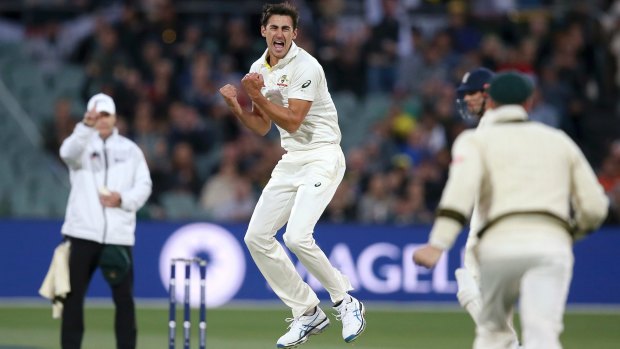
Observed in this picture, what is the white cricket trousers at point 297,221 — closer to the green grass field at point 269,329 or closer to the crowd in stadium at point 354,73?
the green grass field at point 269,329

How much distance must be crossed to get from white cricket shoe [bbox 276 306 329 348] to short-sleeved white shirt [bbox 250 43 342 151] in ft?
4.19

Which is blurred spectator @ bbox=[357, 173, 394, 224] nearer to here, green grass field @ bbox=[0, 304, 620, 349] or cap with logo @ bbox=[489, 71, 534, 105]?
green grass field @ bbox=[0, 304, 620, 349]

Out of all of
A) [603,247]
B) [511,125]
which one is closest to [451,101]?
[603,247]

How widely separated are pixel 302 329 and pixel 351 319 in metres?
0.37

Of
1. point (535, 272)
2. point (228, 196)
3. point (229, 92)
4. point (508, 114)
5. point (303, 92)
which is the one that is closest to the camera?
point (535, 272)

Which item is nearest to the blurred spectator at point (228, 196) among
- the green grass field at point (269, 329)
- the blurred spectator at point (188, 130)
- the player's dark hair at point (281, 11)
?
the blurred spectator at point (188, 130)

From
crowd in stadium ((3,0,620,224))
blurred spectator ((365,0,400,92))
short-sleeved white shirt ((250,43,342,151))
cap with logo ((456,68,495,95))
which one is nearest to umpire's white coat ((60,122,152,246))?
short-sleeved white shirt ((250,43,342,151))

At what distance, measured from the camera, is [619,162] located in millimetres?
16844

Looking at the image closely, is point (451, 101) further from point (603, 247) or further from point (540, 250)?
point (540, 250)


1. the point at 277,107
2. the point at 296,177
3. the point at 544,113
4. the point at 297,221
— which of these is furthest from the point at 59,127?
the point at 277,107

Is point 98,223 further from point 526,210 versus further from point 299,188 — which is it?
point 526,210

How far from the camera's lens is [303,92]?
9414 mm

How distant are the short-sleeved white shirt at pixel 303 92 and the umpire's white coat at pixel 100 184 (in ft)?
4.30

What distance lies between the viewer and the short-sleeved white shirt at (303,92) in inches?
372
